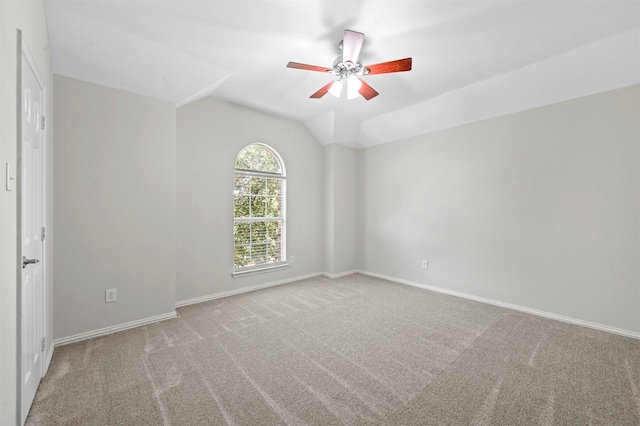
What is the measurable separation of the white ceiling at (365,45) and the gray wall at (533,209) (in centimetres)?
39

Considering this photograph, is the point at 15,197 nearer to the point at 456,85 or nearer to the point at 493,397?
the point at 493,397

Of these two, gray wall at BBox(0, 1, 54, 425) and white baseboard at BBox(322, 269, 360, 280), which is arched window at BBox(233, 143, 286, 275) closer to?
white baseboard at BBox(322, 269, 360, 280)

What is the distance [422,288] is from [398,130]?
2577 millimetres

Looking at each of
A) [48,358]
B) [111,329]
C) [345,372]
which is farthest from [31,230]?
[345,372]

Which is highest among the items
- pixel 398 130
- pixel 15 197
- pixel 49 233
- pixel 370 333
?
pixel 398 130

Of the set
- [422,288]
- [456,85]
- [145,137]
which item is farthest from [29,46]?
[422,288]

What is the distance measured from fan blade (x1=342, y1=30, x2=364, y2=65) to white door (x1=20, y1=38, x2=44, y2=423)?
1.98 m

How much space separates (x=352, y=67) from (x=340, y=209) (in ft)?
9.45

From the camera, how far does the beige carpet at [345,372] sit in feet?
5.49

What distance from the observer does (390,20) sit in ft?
7.41

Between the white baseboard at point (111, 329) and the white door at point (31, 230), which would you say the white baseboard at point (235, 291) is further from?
the white door at point (31, 230)

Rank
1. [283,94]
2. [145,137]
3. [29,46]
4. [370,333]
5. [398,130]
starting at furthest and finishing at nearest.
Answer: [398,130] < [283,94] < [145,137] < [370,333] < [29,46]

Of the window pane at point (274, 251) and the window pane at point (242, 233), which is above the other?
the window pane at point (242, 233)

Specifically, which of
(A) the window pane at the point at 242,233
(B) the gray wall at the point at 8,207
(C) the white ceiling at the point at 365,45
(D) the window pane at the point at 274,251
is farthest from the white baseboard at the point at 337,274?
(B) the gray wall at the point at 8,207
